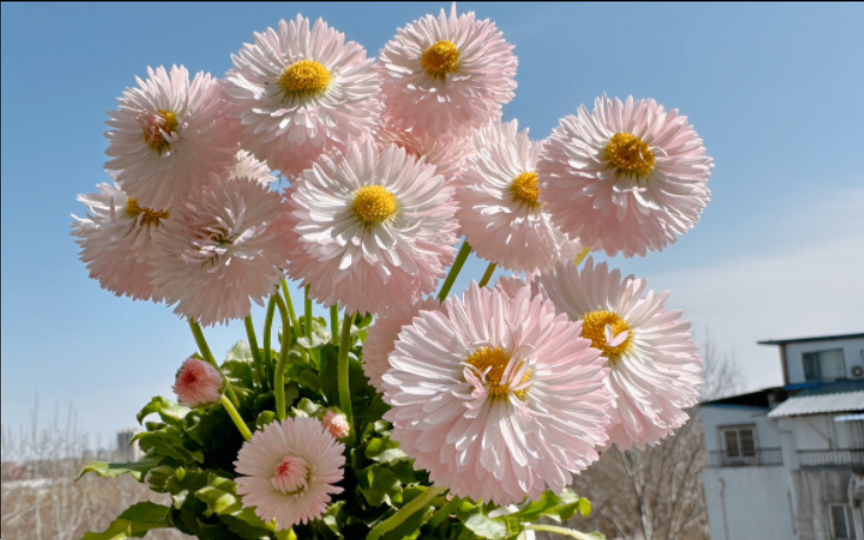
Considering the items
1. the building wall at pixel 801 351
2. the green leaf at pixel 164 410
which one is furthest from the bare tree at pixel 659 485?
the green leaf at pixel 164 410

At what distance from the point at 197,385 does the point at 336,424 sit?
0.08 metres

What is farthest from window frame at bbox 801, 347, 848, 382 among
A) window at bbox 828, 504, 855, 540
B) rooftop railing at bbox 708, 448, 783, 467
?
window at bbox 828, 504, 855, 540

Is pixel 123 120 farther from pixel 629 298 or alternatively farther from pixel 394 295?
pixel 629 298

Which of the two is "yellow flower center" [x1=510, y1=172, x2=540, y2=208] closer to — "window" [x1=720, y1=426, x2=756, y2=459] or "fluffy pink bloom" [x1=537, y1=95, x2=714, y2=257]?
"fluffy pink bloom" [x1=537, y1=95, x2=714, y2=257]

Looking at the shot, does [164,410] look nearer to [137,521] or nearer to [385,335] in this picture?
[137,521]

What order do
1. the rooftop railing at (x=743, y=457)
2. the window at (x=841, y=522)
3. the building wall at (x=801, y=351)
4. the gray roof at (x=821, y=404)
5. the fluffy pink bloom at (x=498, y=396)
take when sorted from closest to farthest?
the fluffy pink bloom at (x=498, y=396)
the window at (x=841, y=522)
the gray roof at (x=821, y=404)
the building wall at (x=801, y=351)
the rooftop railing at (x=743, y=457)

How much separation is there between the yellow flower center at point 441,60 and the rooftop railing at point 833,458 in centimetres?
244

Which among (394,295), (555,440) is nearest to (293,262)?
(394,295)

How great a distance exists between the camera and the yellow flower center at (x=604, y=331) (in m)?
0.32

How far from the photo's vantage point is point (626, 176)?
324mm

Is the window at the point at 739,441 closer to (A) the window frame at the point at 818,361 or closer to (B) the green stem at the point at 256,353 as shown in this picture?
(A) the window frame at the point at 818,361

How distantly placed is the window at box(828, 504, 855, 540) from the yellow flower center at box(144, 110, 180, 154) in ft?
7.05

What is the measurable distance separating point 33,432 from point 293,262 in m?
6.16

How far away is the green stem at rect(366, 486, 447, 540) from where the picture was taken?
0.34 meters
